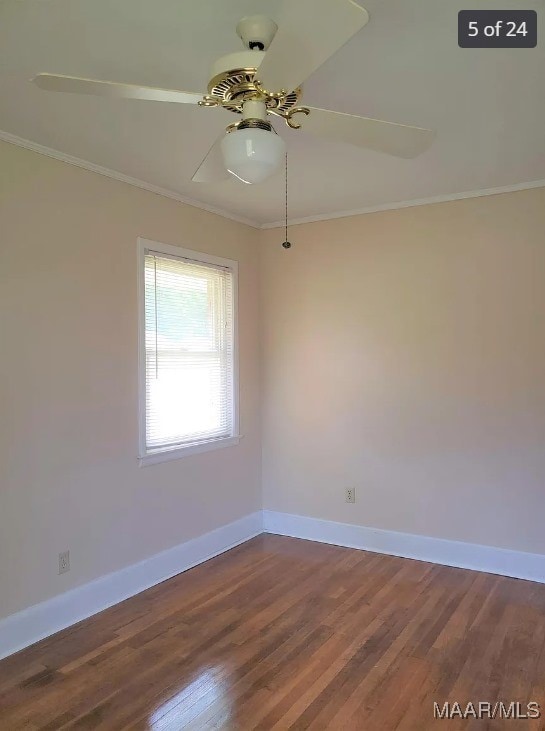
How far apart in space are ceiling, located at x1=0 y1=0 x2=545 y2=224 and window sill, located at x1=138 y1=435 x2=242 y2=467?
1.70 m

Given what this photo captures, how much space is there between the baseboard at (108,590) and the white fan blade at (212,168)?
227cm

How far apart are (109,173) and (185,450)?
71.2 inches

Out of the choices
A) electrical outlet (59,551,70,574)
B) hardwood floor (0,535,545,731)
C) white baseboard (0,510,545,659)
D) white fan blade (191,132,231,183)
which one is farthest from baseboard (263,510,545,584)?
white fan blade (191,132,231,183)

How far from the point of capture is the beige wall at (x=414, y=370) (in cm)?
353

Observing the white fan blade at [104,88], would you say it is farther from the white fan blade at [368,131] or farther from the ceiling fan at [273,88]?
the white fan blade at [368,131]

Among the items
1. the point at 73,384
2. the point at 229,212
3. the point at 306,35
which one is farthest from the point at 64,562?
the point at 306,35

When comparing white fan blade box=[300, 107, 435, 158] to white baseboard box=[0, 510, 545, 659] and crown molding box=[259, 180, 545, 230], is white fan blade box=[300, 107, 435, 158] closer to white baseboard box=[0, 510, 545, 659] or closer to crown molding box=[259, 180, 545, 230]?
crown molding box=[259, 180, 545, 230]

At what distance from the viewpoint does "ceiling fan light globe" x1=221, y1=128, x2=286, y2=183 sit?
1528 mm

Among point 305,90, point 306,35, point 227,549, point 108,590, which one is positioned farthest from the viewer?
point 227,549

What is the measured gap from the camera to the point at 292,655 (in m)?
2.63

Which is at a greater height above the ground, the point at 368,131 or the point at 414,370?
the point at 368,131

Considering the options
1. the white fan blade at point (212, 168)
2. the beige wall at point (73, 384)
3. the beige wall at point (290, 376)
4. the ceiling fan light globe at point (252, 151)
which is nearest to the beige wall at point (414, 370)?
the beige wall at point (290, 376)

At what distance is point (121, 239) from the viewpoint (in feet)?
10.8

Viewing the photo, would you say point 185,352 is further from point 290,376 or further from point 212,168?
point 212,168
